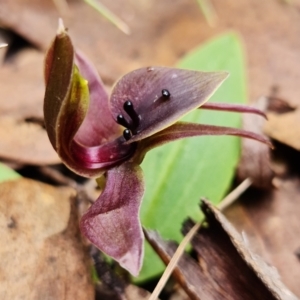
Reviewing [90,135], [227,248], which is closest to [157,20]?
[90,135]

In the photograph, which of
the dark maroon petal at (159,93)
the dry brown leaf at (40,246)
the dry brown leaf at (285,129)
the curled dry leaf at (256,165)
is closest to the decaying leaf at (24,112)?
the dry brown leaf at (40,246)

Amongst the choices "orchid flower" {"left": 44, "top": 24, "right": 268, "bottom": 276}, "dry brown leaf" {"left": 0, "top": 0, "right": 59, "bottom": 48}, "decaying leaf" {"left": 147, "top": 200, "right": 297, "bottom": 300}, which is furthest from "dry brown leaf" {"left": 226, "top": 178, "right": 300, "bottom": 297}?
"dry brown leaf" {"left": 0, "top": 0, "right": 59, "bottom": 48}

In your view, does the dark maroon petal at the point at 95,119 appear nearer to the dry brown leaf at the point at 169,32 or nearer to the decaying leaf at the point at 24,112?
the decaying leaf at the point at 24,112

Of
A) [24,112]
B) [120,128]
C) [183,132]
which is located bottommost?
[24,112]

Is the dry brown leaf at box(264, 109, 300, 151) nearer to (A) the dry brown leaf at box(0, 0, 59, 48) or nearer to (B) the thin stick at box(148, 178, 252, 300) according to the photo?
(B) the thin stick at box(148, 178, 252, 300)

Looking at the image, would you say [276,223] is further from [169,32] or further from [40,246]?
[169,32]

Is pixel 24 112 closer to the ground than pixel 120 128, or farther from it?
closer to the ground

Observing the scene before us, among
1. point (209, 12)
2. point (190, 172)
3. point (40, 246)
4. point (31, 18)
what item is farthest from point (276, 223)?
point (31, 18)
